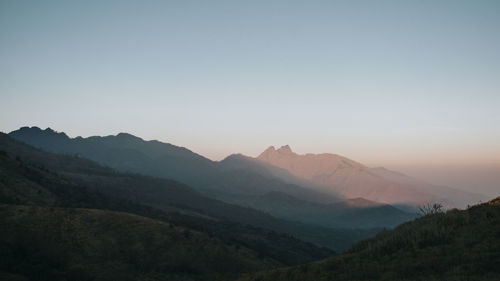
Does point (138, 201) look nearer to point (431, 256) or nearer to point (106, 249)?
point (106, 249)

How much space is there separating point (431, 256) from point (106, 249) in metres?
31.5

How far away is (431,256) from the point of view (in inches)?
639

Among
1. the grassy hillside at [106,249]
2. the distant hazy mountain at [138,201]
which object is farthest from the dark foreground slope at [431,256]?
the distant hazy mountain at [138,201]

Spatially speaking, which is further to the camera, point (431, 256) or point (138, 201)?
point (138, 201)

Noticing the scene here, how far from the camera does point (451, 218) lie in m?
20.9

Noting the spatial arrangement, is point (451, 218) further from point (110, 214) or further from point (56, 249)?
point (110, 214)

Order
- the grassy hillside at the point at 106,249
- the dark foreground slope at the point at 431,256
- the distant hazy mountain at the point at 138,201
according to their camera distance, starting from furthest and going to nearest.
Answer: the distant hazy mountain at the point at 138,201
the grassy hillside at the point at 106,249
the dark foreground slope at the point at 431,256

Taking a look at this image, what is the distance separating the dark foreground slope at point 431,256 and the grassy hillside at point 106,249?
466 inches

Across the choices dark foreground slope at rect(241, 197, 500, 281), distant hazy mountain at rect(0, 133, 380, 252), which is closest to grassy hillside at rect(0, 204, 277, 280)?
distant hazy mountain at rect(0, 133, 380, 252)

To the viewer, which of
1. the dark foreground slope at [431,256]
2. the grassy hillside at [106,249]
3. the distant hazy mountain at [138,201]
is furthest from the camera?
the distant hazy mountain at [138,201]

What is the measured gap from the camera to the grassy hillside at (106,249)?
29081 millimetres

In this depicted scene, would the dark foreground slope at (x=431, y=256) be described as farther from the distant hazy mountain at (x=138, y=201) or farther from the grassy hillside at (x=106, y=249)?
the distant hazy mountain at (x=138, y=201)

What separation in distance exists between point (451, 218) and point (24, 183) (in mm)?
61581

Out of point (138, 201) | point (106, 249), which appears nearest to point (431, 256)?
point (106, 249)
